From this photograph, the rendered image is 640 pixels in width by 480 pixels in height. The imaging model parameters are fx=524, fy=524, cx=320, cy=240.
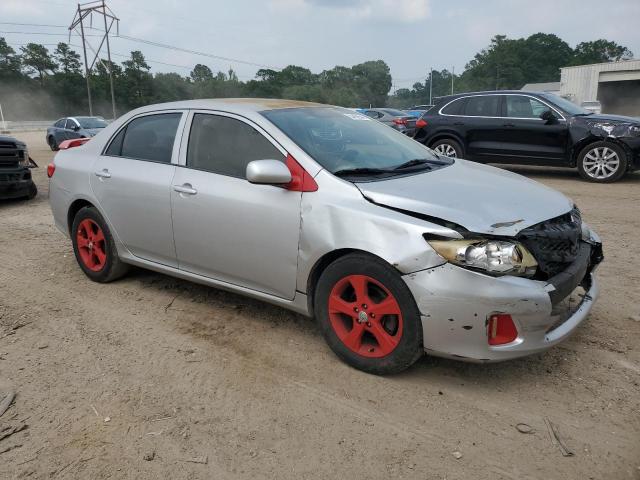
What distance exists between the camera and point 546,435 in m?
2.56

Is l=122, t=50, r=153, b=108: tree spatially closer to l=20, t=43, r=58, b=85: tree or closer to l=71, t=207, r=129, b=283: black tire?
l=20, t=43, r=58, b=85: tree

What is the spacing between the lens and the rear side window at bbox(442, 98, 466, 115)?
34.6ft

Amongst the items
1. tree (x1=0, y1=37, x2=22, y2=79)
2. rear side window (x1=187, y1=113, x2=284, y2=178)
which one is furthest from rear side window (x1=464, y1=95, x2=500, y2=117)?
tree (x1=0, y1=37, x2=22, y2=79)

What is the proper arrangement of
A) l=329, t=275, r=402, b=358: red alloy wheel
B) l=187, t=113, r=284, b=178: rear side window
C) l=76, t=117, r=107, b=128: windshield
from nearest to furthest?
l=329, t=275, r=402, b=358: red alloy wheel < l=187, t=113, r=284, b=178: rear side window < l=76, t=117, r=107, b=128: windshield

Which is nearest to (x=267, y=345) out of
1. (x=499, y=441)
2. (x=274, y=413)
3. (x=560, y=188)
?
(x=274, y=413)

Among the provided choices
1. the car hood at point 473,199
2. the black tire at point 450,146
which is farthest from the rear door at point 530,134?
the car hood at point 473,199

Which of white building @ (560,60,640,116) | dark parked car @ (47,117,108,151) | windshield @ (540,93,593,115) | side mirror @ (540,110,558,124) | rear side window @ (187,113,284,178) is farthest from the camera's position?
white building @ (560,60,640,116)

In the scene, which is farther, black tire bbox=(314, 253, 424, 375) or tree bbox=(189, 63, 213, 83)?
tree bbox=(189, 63, 213, 83)

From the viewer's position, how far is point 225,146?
3.72 meters

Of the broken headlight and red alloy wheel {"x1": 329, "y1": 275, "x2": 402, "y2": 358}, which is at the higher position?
the broken headlight

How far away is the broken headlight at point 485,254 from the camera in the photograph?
106 inches

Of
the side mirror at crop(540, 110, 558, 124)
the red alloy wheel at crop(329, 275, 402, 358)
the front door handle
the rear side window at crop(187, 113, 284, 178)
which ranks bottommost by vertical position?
the red alloy wheel at crop(329, 275, 402, 358)

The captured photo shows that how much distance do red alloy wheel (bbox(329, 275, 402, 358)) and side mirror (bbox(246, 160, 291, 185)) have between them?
0.71 m

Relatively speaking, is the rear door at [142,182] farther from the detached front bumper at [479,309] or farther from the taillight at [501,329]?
the taillight at [501,329]
